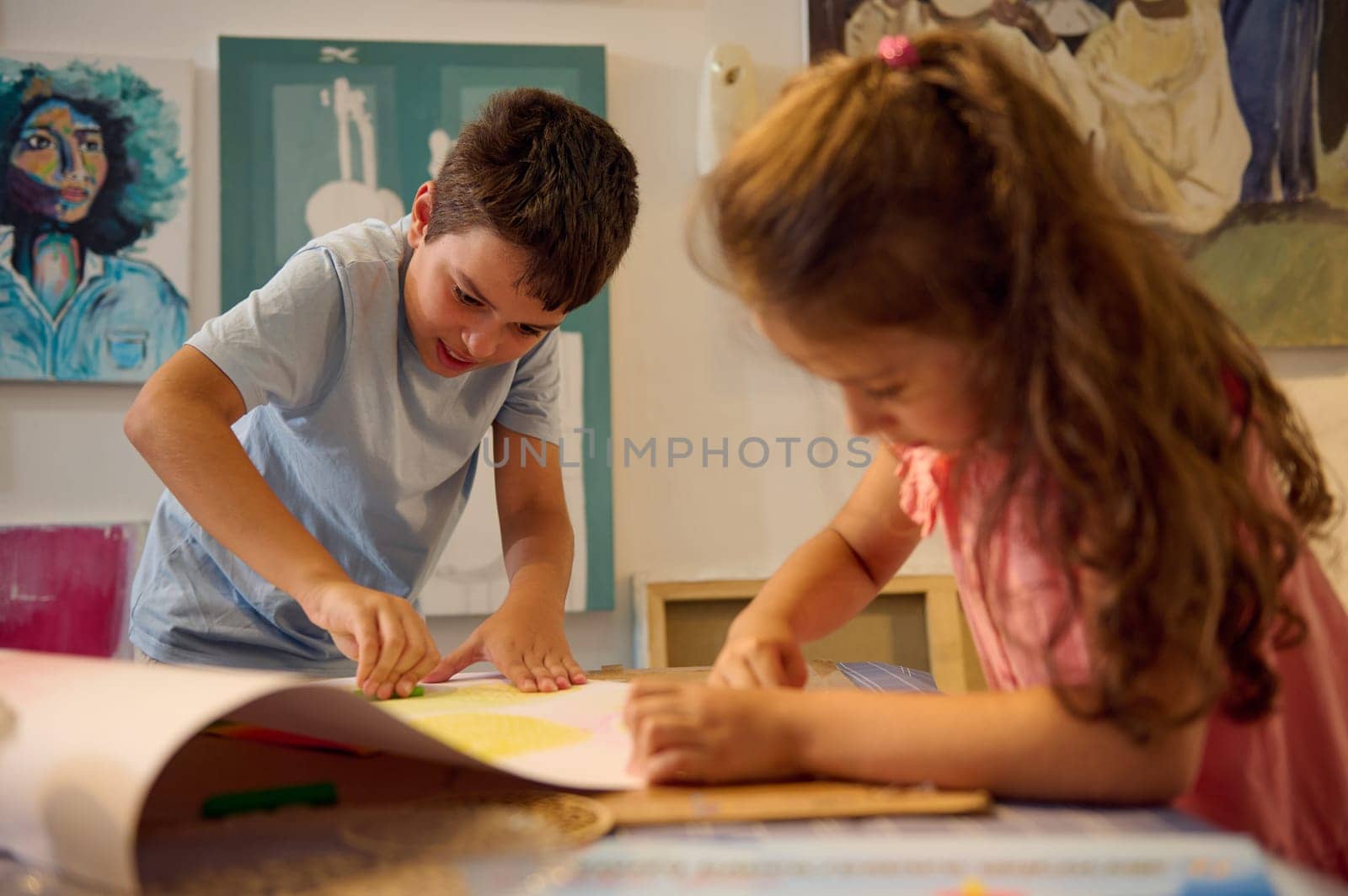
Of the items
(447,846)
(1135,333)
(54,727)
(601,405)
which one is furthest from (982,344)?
(601,405)

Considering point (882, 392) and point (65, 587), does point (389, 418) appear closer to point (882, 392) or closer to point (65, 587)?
point (882, 392)

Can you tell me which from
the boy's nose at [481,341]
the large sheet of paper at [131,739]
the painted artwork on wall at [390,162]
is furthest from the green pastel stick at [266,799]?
the painted artwork on wall at [390,162]

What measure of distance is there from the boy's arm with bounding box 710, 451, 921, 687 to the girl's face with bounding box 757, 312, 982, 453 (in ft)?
0.60

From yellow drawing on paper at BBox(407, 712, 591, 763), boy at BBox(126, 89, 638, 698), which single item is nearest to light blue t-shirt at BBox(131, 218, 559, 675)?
boy at BBox(126, 89, 638, 698)

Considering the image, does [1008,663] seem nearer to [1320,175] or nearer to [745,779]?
[745,779]

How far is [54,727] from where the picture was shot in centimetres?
48

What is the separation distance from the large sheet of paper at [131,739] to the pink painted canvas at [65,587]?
3.95 feet

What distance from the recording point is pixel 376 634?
0.83 metres

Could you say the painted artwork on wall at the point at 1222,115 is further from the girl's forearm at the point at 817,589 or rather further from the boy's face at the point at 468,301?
the girl's forearm at the point at 817,589

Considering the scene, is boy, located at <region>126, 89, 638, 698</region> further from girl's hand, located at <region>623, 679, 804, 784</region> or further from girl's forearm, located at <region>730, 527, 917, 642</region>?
girl's hand, located at <region>623, 679, 804, 784</region>

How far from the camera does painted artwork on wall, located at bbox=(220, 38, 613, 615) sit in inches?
71.6

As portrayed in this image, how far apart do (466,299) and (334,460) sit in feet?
0.70

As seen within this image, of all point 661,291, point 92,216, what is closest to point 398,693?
point 661,291

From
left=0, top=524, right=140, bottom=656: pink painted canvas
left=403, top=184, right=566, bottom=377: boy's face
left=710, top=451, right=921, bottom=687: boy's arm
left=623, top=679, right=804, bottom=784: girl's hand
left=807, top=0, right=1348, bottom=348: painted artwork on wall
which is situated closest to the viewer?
left=623, top=679, right=804, bottom=784: girl's hand
